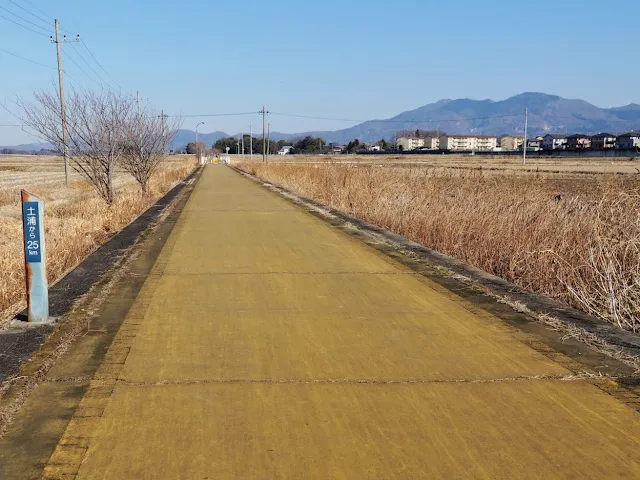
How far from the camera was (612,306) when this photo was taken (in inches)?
236

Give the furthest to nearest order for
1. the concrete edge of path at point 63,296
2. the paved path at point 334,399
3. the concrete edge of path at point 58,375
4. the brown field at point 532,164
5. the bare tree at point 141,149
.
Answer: the brown field at point 532,164, the bare tree at point 141,149, the concrete edge of path at point 63,296, the concrete edge of path at point 58,375, the paved path at point 334,399

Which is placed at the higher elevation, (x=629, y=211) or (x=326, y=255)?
(x=629, y=211)

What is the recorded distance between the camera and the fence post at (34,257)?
538cm

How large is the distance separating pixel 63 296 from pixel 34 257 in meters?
1.20

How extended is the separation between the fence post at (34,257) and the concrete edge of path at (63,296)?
171 mm

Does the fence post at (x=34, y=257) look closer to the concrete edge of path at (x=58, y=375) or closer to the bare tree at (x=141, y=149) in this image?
the concrete edge of path at (x=58, y=375)

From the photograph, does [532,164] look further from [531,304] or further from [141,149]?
[531,304]

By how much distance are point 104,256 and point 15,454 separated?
633 cm

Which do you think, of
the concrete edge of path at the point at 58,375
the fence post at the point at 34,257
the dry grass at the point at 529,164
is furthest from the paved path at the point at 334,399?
the dry grass at the point at 529,164

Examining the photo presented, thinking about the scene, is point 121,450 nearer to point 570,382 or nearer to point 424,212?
point 570,382

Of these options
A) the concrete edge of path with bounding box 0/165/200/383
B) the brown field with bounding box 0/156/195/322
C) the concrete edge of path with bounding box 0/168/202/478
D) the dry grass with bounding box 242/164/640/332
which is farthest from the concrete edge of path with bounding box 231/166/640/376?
the brown field with bounding box 0/156/195/322

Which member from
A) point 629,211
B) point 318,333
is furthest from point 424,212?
point 318,333

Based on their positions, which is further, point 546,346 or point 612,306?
point 612,306

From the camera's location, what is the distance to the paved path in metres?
3.15
